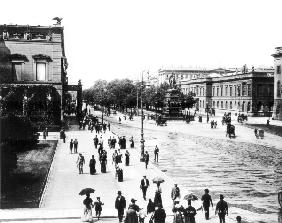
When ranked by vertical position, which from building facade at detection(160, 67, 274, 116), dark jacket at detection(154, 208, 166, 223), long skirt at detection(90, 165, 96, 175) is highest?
building facade at detection(160, 67, 274, 116)

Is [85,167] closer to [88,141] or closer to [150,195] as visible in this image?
[150,195]

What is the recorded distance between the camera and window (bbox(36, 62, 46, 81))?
56.4 meters

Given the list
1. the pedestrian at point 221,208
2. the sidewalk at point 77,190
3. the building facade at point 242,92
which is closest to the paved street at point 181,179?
the sidewalk at point 77,190

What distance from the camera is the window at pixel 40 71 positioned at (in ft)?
185

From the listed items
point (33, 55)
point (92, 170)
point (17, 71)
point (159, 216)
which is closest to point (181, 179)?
point (92, 170)

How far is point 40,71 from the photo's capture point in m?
56.5

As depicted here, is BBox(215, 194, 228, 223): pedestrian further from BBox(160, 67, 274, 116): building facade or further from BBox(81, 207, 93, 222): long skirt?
BBox(160, 67, 274, 116): building facade

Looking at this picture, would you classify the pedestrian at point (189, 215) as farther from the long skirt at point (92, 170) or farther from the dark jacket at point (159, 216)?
the long skirt at point (92, 170)

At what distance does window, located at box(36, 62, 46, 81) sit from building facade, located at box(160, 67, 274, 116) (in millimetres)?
41090

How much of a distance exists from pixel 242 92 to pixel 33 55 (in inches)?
2187

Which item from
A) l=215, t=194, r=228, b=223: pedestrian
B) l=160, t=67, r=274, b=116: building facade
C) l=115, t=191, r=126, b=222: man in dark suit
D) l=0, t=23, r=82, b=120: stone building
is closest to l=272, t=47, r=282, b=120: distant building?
l=160, t=67, r=274, b=116: building facade

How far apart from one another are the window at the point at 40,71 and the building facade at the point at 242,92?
41.1 meters

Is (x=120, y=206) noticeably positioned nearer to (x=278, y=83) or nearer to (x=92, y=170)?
(x=92, y=170)

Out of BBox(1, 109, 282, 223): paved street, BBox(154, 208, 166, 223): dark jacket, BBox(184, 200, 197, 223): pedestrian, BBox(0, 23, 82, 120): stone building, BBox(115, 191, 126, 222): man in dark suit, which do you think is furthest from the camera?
BBox(0, 23, 82, 120): stone building
